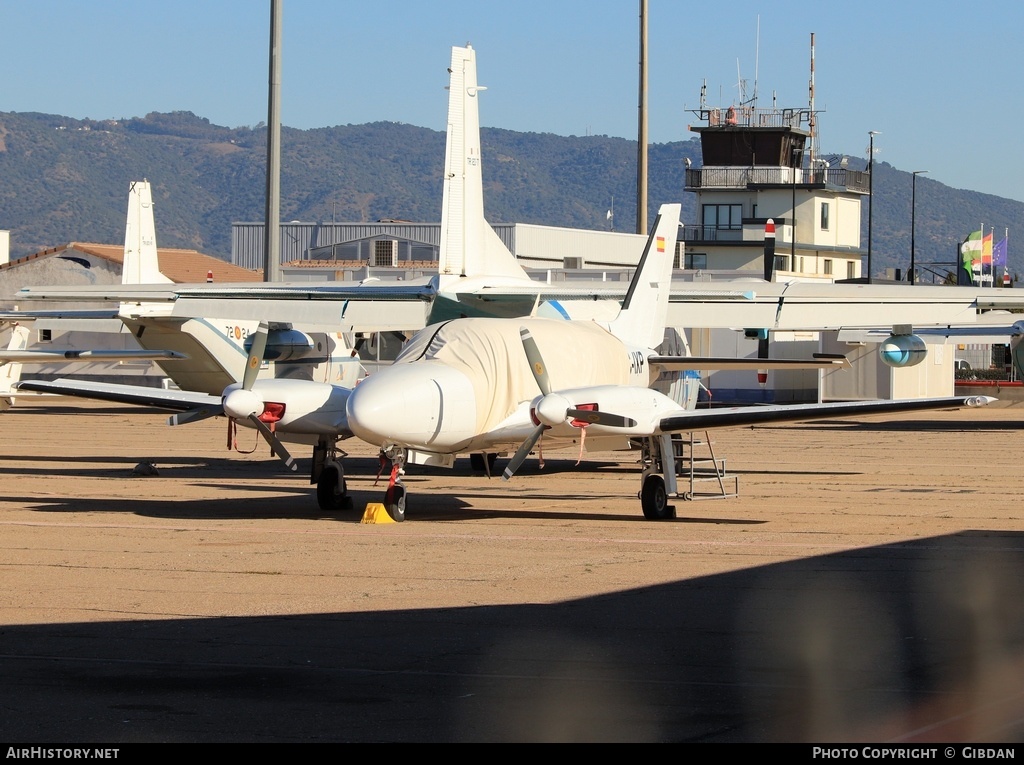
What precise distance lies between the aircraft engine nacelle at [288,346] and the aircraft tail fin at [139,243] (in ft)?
38.2

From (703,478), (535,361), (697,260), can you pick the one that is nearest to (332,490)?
(535,361)

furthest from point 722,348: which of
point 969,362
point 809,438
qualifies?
point 969,362

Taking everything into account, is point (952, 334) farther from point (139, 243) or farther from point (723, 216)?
point (723, 216)

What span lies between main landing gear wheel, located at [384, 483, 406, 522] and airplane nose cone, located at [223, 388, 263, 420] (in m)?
1.72

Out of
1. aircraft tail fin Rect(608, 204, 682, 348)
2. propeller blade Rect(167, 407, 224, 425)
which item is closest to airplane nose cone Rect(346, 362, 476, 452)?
propeller blade Rect(167, 407, 224, 425)

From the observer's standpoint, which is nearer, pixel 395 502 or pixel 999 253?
pixel 395 502

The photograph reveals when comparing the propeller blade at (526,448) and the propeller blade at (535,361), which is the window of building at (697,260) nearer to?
the propeller blade at (535,361)

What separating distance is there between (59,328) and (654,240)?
24.4 m

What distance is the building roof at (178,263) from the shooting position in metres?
64.4

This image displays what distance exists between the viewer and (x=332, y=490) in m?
17.2

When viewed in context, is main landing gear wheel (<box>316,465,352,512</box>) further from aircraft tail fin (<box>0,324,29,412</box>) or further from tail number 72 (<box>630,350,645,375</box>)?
aircraft tail fin (<box>0,324,29,412</box>)

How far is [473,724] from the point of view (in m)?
6.66

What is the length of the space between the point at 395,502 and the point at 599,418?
2467 mm

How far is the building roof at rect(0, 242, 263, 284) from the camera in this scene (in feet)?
211
